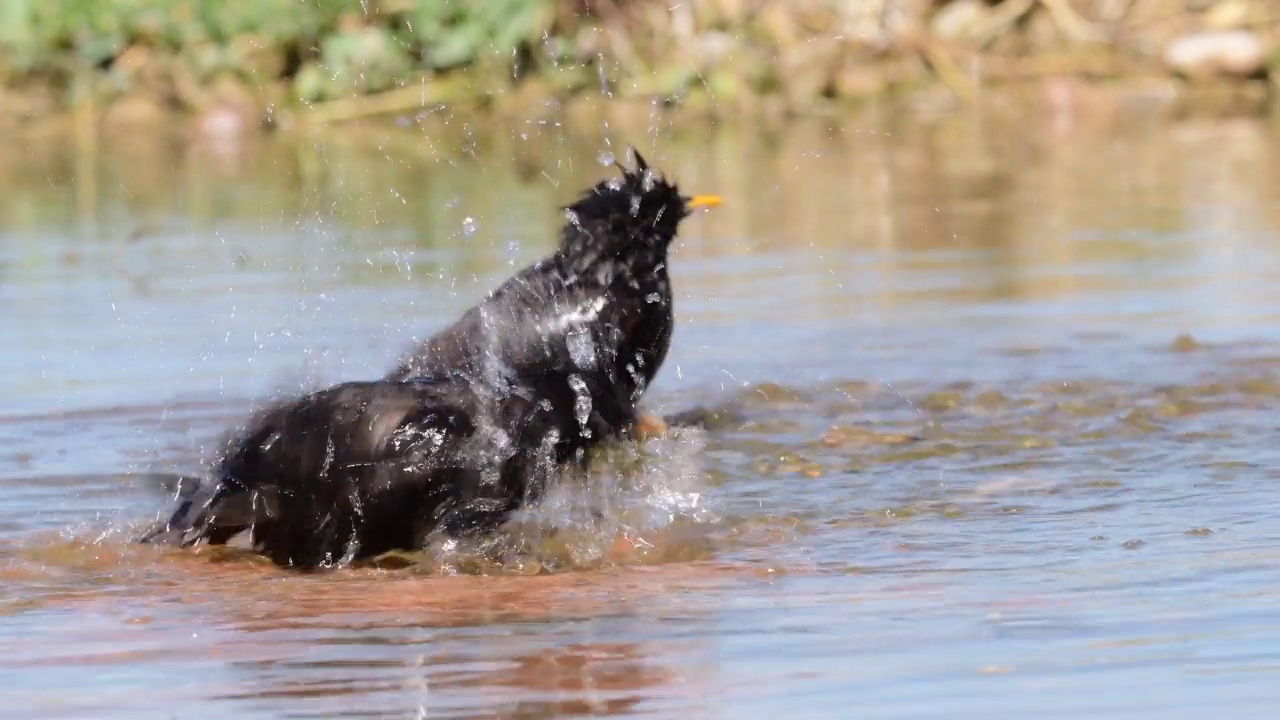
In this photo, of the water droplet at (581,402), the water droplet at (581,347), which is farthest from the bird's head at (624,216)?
the water droplet at (581,402)

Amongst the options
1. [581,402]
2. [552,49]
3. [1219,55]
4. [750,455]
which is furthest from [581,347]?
[1219,55]

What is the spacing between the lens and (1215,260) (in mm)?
9312

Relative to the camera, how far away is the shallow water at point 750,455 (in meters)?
4.04

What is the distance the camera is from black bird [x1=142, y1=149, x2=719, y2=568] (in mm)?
5109

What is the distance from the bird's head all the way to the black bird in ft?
0.16

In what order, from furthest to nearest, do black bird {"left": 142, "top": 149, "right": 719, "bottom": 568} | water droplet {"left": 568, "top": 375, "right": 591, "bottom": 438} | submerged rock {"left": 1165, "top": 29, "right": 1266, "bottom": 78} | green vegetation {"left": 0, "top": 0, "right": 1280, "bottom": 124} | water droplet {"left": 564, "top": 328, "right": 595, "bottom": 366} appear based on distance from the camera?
submerged rock {"left": 1165, "top": 29, "right": 1266, "bottom": 78}, green vegetation {"left": 0, "top": 0, "right": 1280, "bottom": 124}, water droplet {"left": 564, "top": 328, "right": 595, "bottom": 366}, water droplet {"left": 568, "top": 375, "right": 591, "bottom": 438}, black bird {"left": 142, "top": 149, "right": 719, "bottom": 568}

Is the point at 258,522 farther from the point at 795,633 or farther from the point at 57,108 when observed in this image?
the point at 57,108

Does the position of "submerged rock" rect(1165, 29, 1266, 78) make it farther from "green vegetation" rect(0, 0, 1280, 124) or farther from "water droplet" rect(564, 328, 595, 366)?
"water droplet" rect(564, 328, 595, 366)

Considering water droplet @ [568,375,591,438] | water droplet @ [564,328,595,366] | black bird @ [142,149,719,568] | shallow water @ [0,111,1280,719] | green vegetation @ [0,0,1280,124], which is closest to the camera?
shallow water @ [0,111,1280,719]

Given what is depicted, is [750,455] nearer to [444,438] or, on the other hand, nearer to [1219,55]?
[444,438]

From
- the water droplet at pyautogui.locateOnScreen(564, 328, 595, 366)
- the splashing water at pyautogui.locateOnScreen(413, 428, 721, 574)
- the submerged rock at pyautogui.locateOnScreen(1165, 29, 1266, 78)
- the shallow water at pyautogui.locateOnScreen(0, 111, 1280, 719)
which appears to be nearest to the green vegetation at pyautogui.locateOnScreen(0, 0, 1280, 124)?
the submerged rock at pyautogui.locateOnScreen(1165, 29, 1266, 78)

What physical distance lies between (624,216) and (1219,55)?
12.7 m

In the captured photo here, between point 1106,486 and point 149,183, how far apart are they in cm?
895

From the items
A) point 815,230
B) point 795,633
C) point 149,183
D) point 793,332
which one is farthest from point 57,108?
point 795,633
